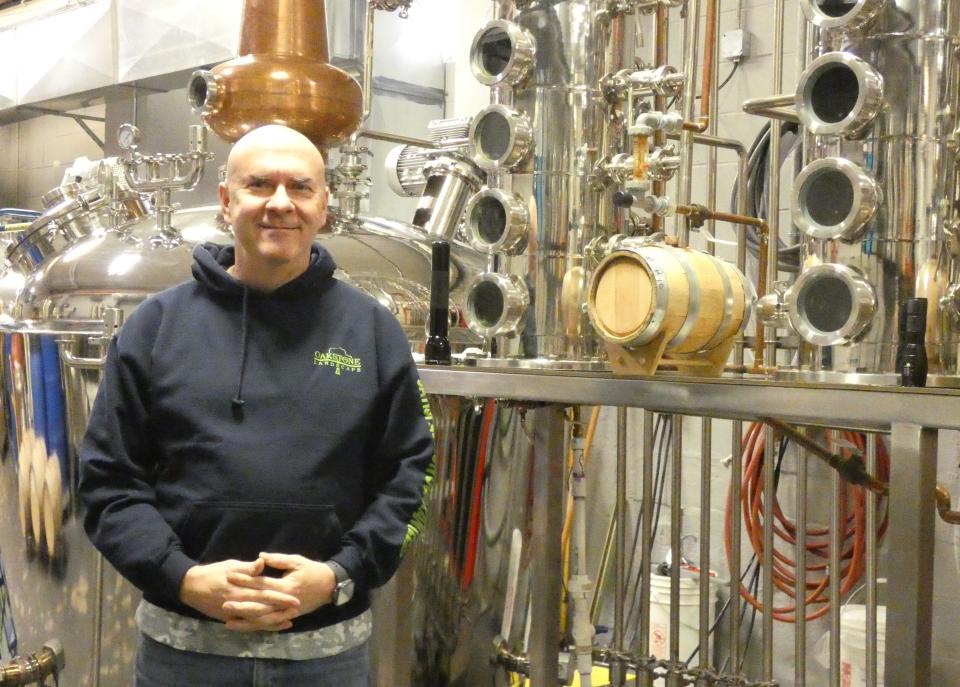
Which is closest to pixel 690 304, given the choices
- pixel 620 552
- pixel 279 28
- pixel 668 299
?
pixel 668 299

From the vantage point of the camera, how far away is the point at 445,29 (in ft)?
13.1

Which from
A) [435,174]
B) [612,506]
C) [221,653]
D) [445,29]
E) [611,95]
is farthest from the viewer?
[445,29]

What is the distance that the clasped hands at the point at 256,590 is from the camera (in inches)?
55.0

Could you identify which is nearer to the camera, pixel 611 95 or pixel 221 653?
pixel 221 653

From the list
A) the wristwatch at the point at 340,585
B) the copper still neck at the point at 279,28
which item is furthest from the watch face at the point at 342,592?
the copper still neck at the point at 279,28

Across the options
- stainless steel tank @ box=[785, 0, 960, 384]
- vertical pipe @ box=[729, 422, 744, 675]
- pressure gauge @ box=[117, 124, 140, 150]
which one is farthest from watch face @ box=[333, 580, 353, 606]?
pressure gauge @ box=[117, 124, 140, 150]

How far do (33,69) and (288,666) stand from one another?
4.51 m

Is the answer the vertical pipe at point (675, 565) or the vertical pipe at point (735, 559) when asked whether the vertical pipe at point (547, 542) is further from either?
the vertical pipe at point (735, 559)

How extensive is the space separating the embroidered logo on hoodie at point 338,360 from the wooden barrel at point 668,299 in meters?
0.39

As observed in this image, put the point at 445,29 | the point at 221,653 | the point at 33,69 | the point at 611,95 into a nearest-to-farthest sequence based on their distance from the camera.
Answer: the point at 221,653
the point at 611,95
the point at 445,29
the point at 33,69

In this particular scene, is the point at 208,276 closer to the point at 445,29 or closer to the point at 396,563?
the point at 396,563

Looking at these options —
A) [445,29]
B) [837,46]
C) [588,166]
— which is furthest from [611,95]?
[445,29]

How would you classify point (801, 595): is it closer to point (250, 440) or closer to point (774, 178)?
point (774, 178)

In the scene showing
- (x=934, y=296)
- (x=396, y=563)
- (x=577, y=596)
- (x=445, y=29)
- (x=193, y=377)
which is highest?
(x=445, y=29)
